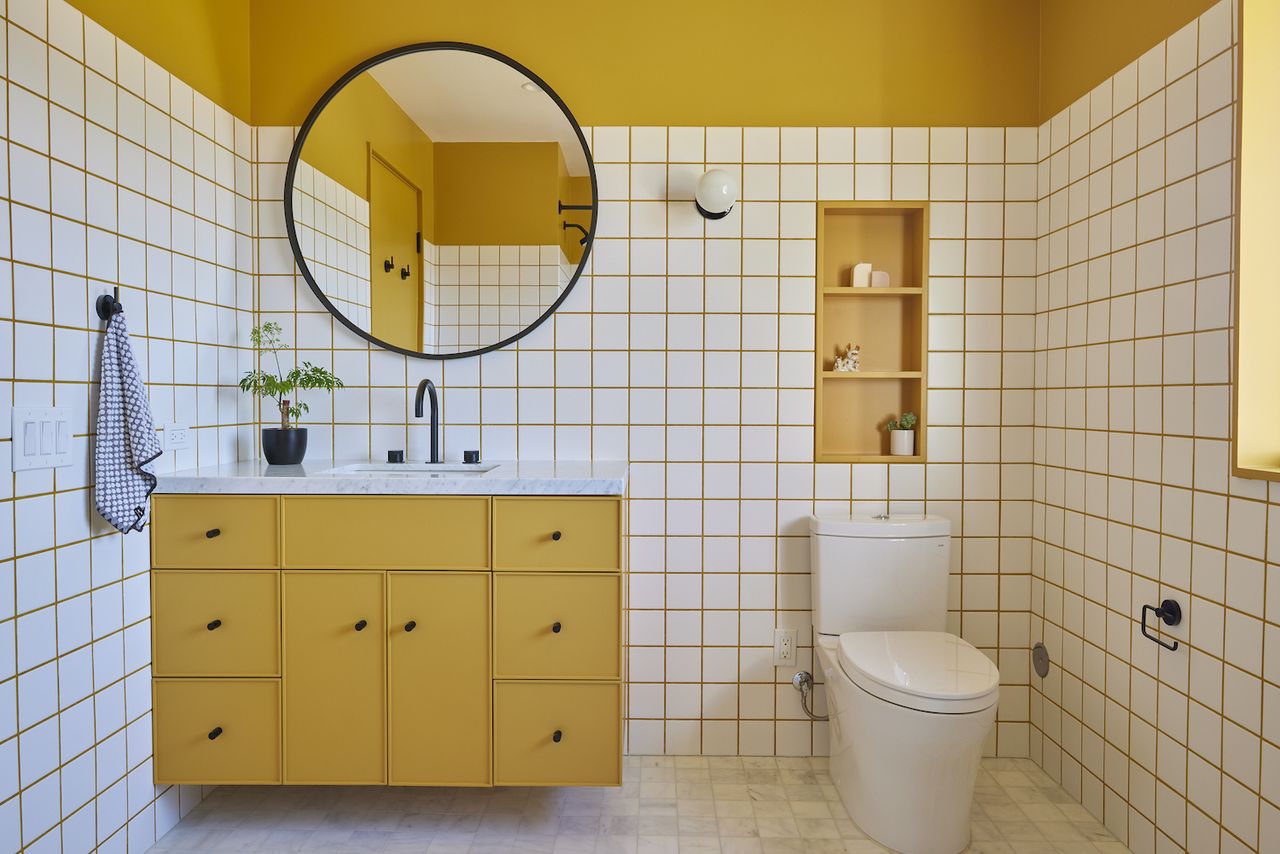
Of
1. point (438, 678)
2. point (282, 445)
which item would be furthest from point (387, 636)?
point (282, 445)

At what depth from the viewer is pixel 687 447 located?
89.3 inches

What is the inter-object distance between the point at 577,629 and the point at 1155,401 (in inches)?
55.4

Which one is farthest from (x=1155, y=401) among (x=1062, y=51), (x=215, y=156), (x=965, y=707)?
(x=215, y=156)

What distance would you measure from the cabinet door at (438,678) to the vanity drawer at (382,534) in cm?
4

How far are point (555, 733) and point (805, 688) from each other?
0.85 m

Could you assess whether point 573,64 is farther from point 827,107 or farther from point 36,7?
point 36,7

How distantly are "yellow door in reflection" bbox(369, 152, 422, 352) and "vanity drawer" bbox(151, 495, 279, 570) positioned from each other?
690mm

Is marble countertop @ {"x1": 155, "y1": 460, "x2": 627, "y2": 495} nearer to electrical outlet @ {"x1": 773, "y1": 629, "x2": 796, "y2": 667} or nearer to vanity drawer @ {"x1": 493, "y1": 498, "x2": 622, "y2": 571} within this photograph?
vanity drawer @ {"x1": 493, "y1": 498, "x2": 622, "y2": 571}

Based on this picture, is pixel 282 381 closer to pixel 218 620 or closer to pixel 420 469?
pixel 420 469

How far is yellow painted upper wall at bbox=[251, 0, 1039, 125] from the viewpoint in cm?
222

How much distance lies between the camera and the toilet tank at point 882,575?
83.4 inches

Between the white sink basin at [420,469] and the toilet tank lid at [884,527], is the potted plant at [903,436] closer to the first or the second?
the toilet tank lid at [884,527]

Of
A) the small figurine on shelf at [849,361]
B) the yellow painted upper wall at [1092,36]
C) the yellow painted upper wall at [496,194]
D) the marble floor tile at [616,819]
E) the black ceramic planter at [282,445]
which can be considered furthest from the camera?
the small figurine on shelf at [849,361]

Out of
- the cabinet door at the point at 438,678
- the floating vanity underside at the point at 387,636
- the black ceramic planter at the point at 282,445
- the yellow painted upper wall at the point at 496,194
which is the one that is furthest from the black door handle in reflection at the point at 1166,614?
the black ceramic planter at the point at 282,445
